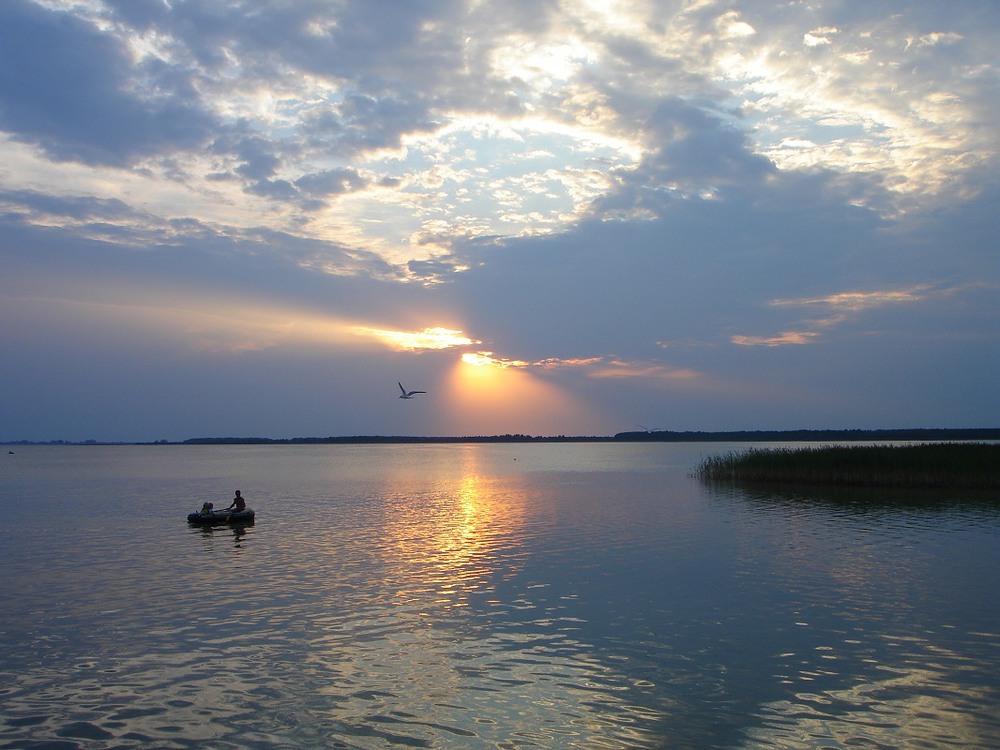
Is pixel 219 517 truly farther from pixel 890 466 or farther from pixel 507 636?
pixel 890 466

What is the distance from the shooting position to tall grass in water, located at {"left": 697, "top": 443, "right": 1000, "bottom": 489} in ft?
126

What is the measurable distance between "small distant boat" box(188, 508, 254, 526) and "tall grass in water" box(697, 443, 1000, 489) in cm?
3255

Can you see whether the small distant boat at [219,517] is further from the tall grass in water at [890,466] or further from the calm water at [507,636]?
the tall grass in water at [890,466]

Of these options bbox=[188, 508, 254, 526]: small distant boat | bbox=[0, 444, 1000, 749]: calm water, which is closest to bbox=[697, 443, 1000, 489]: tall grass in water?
bbox=[0, 444, 1000, 749]: calm water

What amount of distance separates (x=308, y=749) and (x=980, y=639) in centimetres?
1136

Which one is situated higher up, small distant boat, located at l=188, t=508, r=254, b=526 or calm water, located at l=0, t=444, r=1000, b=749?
small distant boat, located at l=188, t=508, r=254, b=526

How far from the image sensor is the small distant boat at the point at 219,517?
2966 centimetres

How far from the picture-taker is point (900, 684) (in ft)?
34.6

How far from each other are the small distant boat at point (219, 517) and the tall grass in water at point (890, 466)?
3255 centimetres

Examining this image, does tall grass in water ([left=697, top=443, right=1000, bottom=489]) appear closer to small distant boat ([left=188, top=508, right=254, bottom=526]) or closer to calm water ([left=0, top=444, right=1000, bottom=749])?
calm water ([left=0, top=444, right=1000, bottom=749])

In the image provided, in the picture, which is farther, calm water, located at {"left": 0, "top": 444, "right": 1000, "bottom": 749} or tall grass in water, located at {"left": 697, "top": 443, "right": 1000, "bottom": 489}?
→ tall grass in water, located at {"left": 697, "top": 443, "right": 1000, "bottom": 489}

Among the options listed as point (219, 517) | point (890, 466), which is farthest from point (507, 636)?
point (890, 466)

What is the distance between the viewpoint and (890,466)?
4066cm

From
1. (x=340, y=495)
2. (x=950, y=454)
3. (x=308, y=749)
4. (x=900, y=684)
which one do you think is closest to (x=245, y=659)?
(x=308, y=749)
